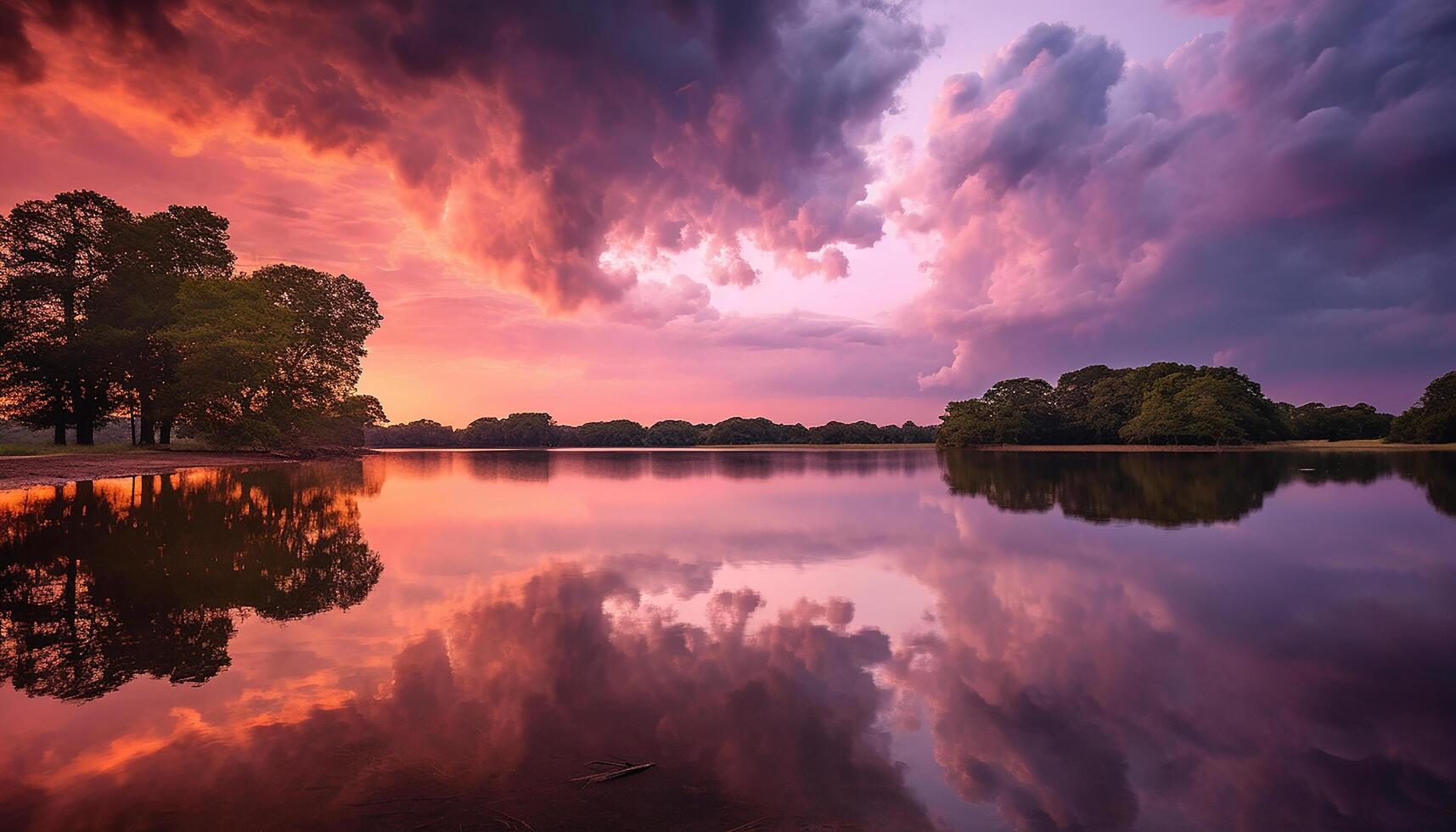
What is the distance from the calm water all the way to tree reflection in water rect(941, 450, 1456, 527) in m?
6.79

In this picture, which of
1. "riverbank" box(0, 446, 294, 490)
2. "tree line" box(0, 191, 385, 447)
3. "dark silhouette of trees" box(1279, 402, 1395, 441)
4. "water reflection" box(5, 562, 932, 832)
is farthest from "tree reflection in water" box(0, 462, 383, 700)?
"dark silhouette of trees" box(1279, 402, 1395, 441)

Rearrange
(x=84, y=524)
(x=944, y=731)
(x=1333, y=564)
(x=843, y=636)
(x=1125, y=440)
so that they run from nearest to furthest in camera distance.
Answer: (x=944, y=731)
(x=843, y=636)
(x=1333, y=564)
(x=84, y=524)
(x=1125, y=440)

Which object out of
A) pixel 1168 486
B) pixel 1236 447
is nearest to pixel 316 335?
pixel 1168 486

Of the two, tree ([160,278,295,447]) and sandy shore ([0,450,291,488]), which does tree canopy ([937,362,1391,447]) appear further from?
sandy shore ([0,450,291,488])

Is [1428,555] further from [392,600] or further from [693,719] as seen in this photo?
[392,600]

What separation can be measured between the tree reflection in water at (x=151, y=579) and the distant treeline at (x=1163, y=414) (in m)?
122

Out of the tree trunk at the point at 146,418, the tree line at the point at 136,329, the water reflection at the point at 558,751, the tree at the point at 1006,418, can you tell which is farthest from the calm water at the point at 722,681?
the tree at the point at 1006,418

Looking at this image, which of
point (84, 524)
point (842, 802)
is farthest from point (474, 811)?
point (84, 524)

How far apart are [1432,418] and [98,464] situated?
158 m

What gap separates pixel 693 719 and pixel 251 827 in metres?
3.95

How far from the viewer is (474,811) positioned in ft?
16.3

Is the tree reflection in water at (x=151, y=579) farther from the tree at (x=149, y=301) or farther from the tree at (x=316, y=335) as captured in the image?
the tree at (x=316, y=335)

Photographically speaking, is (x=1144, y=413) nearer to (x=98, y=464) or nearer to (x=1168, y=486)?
(x=1168, y=486)

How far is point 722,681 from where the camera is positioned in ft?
26.2
